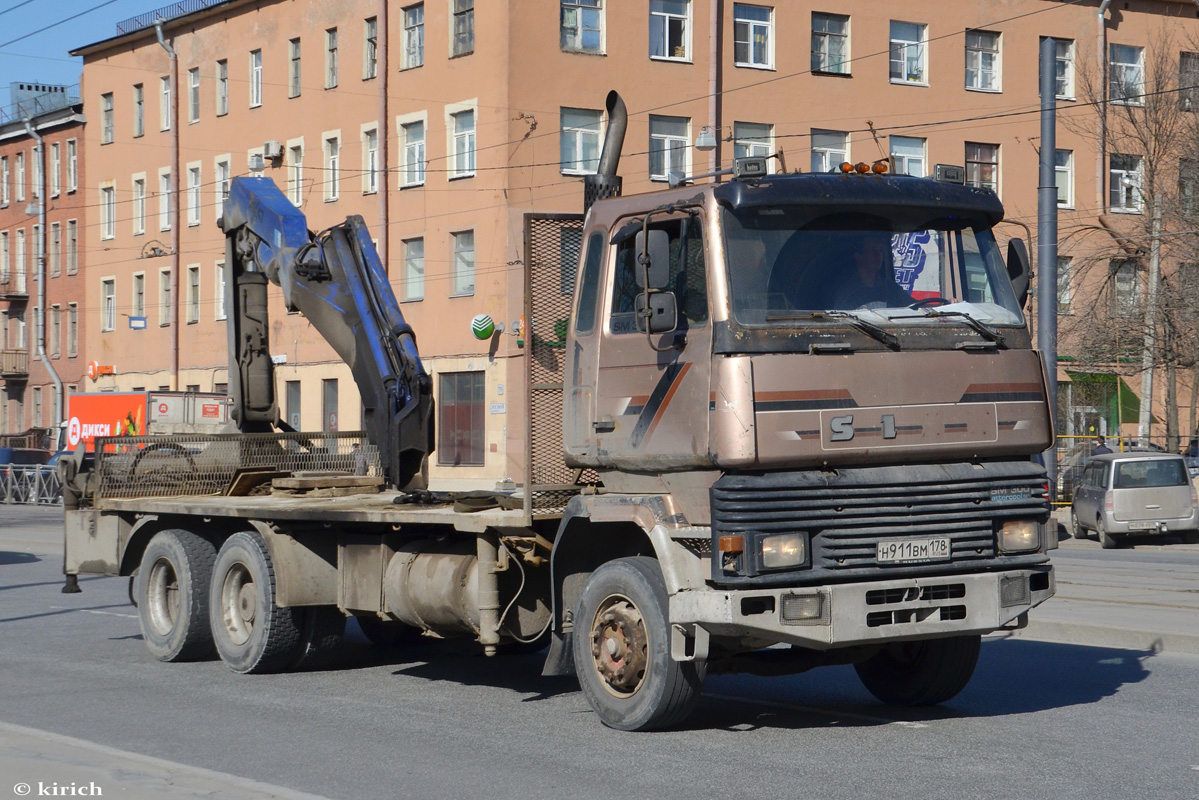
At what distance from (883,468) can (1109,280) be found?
33542 mm

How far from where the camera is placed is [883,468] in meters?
7.97

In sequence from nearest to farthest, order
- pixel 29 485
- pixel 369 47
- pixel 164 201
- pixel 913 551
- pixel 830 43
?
pixel 913 551, pixel 830 43, pixel 369 47, pixel 29 485, pixel 164 201

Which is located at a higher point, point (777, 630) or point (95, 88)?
point (95, 88)

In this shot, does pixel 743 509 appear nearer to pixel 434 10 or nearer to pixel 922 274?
pixel 922 274

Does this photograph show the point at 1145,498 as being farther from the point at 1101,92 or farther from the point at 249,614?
the point at 1101,92

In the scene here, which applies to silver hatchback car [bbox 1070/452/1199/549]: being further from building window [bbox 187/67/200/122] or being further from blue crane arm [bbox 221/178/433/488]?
building window [bbox 187/67/200/122]

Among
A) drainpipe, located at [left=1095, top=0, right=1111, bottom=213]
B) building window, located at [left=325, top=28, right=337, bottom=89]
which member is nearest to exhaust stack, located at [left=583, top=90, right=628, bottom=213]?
building window, located at [left=325, top=28, right=337, bottom=89]

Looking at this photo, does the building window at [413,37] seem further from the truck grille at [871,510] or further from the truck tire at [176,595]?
the truck grille at [871,510]

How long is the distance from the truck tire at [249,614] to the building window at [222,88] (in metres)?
39.1

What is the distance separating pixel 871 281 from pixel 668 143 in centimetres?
3123

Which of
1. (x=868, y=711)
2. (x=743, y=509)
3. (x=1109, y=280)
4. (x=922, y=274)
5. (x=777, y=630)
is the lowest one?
(x=868, y=711)

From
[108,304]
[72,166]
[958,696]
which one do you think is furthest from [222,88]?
[958,696]

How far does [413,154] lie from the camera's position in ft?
133

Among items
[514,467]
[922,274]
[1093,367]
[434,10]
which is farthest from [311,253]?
[1093,367]
